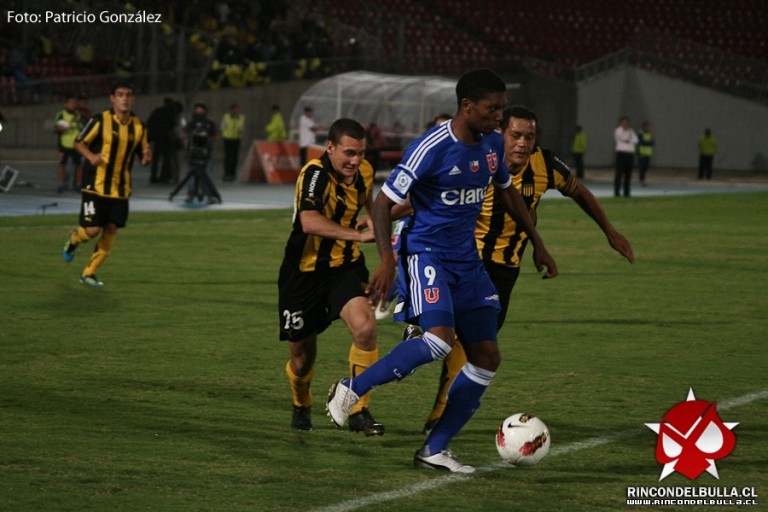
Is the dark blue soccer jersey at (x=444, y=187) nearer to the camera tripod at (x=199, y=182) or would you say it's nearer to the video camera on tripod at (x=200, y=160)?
the video camera on tripod at (x=200, y=160)

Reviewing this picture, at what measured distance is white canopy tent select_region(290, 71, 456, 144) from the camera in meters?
36.3

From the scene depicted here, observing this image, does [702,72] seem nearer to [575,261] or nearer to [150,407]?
[575,261]

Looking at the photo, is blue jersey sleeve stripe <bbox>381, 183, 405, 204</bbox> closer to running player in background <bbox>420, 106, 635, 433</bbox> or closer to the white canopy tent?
running player in background <bbox>420, 106, 635, 433</bbox>

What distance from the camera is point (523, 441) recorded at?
20.4 feet

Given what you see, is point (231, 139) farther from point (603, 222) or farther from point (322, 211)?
point (322, 211)

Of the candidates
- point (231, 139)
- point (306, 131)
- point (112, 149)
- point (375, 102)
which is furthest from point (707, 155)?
point (112, 149)

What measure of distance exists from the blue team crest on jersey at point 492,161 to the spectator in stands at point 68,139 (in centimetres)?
2068

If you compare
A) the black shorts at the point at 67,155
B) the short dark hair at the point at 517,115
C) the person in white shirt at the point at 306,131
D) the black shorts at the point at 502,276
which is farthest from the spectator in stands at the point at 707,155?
the short dark hair at the point at 517,115

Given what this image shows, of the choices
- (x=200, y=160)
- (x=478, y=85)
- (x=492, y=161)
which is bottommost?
(x=200, y=160)

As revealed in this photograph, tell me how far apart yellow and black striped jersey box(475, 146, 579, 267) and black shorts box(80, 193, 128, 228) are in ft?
21.7

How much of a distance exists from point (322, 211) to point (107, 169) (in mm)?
6920

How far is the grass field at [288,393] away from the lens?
5969 mm

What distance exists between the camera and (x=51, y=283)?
13656 mm

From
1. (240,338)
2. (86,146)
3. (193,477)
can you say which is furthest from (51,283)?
(193,477)
